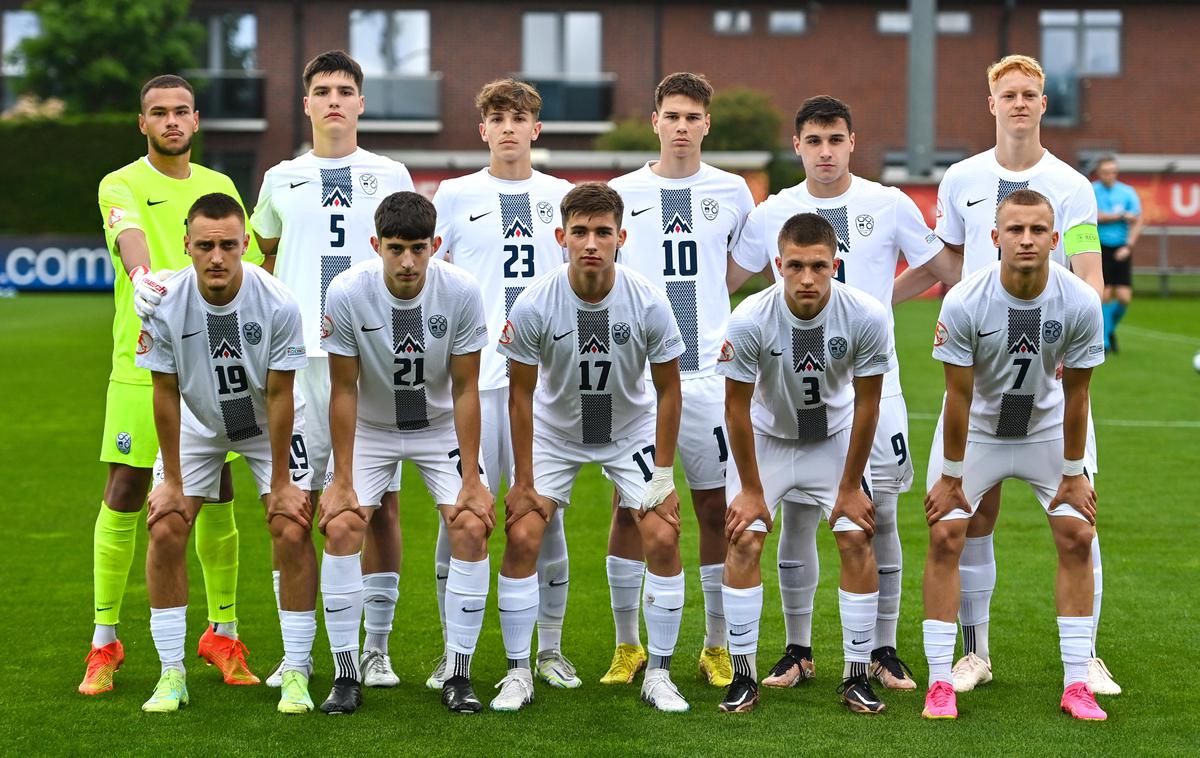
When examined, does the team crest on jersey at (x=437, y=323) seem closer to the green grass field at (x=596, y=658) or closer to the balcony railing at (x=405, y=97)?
the green grass field at (x=596, y=658)

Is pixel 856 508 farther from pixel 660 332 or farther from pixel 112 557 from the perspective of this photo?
pixel 112 557

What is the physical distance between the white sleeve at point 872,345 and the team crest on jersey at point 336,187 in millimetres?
2145

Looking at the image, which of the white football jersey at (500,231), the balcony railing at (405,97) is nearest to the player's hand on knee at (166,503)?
the white football jersey at (500,231)

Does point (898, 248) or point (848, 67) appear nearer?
point (898, 248)

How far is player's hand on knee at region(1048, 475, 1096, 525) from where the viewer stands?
5082 mm

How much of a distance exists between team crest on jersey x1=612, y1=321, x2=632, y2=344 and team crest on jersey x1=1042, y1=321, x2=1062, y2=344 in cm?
147

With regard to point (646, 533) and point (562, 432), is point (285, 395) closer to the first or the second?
point (562, 432)

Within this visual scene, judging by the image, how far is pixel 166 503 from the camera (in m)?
5.14

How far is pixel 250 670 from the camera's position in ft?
18.4

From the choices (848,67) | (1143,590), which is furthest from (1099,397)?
(848,67)

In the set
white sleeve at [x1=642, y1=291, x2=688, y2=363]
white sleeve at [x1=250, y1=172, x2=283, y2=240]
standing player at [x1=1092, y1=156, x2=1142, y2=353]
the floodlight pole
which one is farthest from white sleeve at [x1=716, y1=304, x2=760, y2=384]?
the floodlight pole

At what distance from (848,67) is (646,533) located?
2893 centimetres

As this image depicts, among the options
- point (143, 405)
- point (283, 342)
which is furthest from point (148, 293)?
point (143, 405)

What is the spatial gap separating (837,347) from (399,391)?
1.61 m
